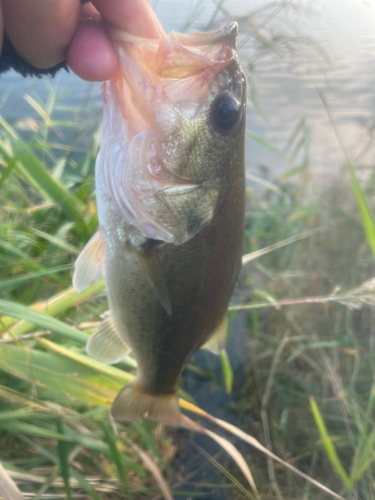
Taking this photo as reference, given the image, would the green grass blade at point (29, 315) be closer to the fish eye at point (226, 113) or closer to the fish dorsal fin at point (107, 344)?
the fish dorsal fin at point (107, 344)

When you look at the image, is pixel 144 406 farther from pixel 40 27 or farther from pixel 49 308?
pixel 40 27

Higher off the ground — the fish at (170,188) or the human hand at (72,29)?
the human hand at (72,29)

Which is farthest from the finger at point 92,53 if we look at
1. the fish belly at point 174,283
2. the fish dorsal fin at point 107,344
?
the fish dorsal fin at point 107,344

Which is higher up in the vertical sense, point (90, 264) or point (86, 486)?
point (90, 264)

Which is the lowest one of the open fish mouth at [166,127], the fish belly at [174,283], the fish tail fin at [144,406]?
the fish tail fin at [144,406]

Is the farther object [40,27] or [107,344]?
[107,344]

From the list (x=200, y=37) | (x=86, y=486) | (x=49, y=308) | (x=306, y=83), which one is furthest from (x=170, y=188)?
(x=306, y=83)

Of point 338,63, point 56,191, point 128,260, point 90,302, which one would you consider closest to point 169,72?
point 128,260
